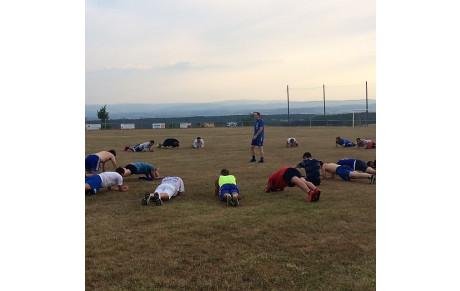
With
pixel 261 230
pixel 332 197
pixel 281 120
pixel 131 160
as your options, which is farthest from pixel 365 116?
pixel 261 230

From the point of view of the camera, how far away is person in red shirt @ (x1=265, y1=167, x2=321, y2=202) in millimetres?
7055

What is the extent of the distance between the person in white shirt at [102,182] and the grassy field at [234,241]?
165 mm

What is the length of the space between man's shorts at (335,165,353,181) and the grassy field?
3.27 feet

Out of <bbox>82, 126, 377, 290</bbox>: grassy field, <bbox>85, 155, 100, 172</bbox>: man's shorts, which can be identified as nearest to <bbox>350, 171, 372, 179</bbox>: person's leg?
<bbox>82, 126, 377, 290</bbox>: grassy field

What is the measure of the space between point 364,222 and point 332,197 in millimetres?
1813

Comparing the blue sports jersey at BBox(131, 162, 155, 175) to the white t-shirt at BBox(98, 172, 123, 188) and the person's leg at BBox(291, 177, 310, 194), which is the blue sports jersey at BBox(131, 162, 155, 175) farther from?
the person's leg at BBox(291, 177, 310, 194)

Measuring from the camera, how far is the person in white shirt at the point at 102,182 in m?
7.68

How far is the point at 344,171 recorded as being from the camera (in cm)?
939

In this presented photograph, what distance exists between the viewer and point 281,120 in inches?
1917

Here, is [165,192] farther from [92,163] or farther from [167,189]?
[92,163]

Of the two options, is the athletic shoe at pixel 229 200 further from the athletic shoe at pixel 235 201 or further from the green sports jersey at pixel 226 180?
the green sports jersey at pixel 226 180

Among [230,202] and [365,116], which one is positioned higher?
[365,116]

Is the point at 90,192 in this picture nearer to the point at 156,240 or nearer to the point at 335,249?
the point at 156,240

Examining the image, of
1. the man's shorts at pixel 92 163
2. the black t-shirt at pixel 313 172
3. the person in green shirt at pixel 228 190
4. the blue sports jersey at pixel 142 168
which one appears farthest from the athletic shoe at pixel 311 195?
the man's shorts at pixel 92 163
